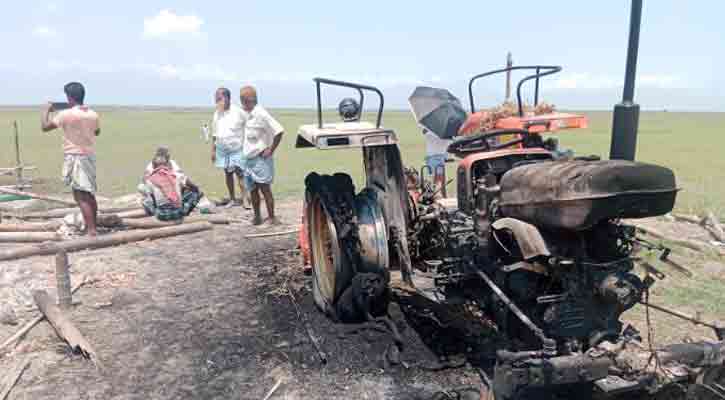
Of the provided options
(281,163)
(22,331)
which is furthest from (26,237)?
(281,163)

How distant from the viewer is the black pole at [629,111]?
11.6 ft

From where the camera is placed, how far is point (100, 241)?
17.7 feet

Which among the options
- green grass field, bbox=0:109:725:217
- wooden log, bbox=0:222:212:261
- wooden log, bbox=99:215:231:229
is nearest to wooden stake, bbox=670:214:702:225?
green grass field, bbox=0:109:725:217

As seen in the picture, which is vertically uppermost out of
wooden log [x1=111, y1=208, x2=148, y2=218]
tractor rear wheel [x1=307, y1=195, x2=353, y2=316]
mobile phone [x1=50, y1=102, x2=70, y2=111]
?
mobile phone [x1=50, y1=102, x2=70, y2=111]

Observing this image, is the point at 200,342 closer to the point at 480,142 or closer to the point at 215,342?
the point at 215,342

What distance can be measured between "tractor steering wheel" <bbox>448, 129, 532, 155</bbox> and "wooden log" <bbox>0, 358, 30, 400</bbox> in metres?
3.17

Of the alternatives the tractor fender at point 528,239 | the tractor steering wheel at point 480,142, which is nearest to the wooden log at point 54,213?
the tractor steering wheel at point 480,142

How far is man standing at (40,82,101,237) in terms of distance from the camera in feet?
21.8

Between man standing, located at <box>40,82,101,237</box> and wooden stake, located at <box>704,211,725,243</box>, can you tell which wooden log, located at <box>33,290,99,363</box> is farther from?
wooden stake, located at <box>704,211,725,243</box>

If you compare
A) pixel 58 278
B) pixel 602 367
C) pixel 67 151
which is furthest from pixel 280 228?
pixel 602 367

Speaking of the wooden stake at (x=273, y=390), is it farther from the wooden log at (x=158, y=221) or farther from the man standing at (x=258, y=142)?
the wooden log at (x=158, y=221)

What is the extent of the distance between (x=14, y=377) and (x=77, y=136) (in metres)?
3.79

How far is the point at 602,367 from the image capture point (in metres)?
2.71

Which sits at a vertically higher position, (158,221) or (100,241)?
(100,241)
